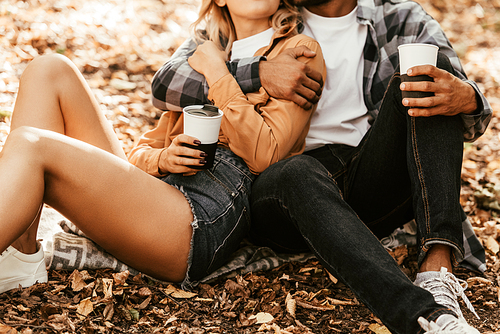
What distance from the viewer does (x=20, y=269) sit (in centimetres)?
209

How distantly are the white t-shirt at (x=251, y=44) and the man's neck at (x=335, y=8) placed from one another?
397mm

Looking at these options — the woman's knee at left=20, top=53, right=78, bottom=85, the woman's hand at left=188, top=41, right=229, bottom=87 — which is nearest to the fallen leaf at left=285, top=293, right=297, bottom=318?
the woman's hand at left=188, top=41, right=229, bottom=87

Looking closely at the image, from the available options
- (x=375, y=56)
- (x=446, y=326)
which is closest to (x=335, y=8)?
(x=375, y=56)

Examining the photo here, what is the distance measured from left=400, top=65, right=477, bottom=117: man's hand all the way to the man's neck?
101cm

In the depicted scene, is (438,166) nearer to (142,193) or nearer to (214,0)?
(142,193)

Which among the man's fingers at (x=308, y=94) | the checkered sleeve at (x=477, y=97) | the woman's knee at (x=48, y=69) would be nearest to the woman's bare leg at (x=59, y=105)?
the woman's knee at (x=48, y=69)

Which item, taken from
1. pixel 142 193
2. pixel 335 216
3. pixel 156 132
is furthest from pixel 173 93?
pixel 335 216

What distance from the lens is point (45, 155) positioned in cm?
185

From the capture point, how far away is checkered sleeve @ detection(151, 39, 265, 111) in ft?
7.97

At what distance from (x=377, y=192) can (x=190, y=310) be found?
44.5 inches

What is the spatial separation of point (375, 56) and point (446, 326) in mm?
1710

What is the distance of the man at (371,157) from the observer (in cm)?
181

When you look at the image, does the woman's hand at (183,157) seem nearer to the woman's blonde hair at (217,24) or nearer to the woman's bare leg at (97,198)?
the woman's bare leg at (97,198)

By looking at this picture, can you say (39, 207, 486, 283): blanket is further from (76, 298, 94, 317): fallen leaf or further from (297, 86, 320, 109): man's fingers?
(297, 86, 320, 109): man's fingers
